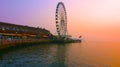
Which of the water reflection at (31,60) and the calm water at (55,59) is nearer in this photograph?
the water reflection at (31,60)

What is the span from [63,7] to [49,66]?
66100 millimetres

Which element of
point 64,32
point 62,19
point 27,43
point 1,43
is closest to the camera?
point 1,43

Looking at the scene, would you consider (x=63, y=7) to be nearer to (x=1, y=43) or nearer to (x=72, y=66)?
(x=1, y=43)

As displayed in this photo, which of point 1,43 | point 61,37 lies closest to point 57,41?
point 61,37

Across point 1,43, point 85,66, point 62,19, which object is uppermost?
point 62,19

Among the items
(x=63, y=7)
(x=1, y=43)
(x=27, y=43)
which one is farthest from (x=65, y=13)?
(x=1, y=43)

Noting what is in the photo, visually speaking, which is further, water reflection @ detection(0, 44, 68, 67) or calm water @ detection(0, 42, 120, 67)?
calm water @ detection(0, 42, 120, 67)

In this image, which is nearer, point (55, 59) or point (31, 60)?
point (31, 60)

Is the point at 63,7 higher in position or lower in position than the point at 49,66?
higher

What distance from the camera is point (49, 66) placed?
29.7 m

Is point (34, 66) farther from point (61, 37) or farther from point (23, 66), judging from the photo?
point (61, 37)

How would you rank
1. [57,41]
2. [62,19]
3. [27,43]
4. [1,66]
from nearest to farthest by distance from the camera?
[1,66] < [27,43] < [62,19] < [57,41]

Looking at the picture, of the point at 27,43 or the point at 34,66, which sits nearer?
the point at 34,66

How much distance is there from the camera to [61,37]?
4058 inches
